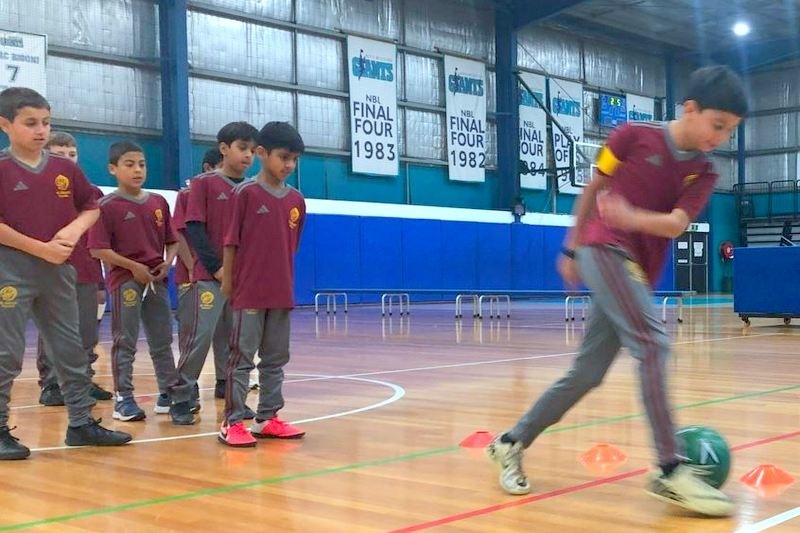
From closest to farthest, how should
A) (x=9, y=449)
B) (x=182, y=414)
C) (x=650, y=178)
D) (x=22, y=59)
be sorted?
(x=650, y=178)
(x=9, y=449)
(x=182, y=414)
(x=22, y=59)

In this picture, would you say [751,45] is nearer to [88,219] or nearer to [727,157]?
[727,157]

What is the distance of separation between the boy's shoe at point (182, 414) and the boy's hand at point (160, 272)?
32.7 inches

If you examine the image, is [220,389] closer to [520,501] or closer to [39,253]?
[39,253]

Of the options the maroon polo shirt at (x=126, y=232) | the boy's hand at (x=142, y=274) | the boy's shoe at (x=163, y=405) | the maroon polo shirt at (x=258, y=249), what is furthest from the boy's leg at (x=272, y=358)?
the maroon polo shirt at (x=126, y=232)

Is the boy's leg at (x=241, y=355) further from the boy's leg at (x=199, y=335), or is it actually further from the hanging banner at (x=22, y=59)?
the hanging banner at (x=22, y=59)

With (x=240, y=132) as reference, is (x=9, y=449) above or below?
below

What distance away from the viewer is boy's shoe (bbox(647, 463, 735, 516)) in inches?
122

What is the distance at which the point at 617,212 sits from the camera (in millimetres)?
3240

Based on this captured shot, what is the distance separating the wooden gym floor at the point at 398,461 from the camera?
313 cm

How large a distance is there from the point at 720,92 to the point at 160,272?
12.2 ft

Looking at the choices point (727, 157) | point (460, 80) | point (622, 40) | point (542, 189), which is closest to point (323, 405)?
point (460, 80)

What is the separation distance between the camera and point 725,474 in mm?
3354

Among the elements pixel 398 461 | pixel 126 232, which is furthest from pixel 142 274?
pixel 398 461

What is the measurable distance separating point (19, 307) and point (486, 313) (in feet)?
50.4
